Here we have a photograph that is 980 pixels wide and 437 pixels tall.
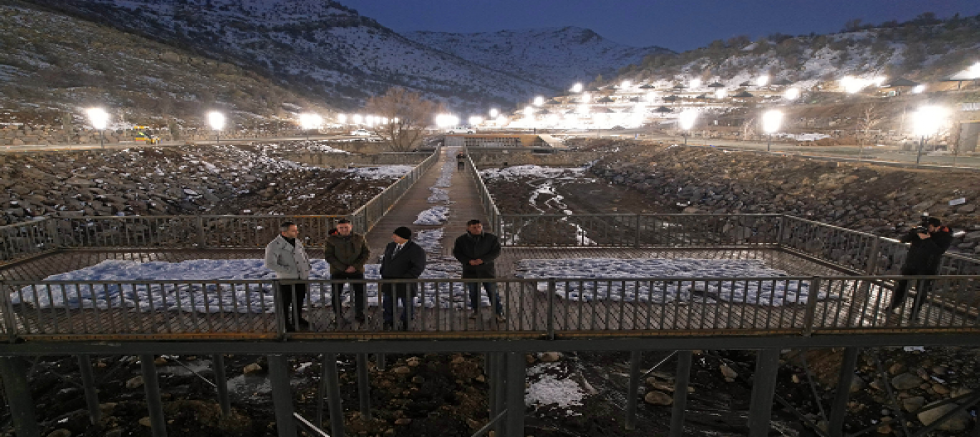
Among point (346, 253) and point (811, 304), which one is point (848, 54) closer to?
point (811, 304)

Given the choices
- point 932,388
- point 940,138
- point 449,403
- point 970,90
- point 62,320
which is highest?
point 970,90

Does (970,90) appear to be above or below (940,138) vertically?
above

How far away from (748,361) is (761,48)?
15505 centimetres

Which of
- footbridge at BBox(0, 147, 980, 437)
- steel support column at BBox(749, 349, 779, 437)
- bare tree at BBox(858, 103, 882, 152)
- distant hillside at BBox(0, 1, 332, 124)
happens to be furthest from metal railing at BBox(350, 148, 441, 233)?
distant hillside at BBox(0, 1, 332, 124)

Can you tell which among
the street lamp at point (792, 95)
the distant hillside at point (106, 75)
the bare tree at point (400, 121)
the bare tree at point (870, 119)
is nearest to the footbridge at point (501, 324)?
the bare tree at point (870, 119)

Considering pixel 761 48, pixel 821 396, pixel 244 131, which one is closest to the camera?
pixel 821 396

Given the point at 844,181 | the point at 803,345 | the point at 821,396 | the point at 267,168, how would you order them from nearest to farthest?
the point at 803,345 → the point at 821,396 → the point at 844,181 → the point at 267,168

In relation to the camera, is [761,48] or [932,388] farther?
[761,48]

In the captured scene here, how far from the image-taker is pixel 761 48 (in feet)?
464

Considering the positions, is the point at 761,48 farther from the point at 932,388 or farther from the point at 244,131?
the point at 932,388

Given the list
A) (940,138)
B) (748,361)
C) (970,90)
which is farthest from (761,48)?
(748,361)

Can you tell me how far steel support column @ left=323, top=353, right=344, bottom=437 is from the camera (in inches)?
381

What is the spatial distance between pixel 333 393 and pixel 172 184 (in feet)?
101

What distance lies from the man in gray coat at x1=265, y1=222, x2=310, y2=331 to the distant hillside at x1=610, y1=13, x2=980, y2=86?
108 m
